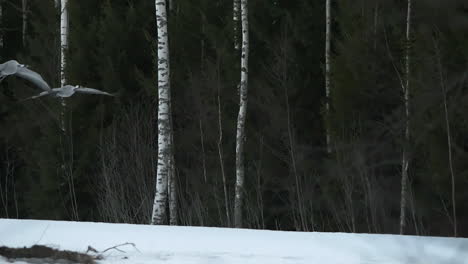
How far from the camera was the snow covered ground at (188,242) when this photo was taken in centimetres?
304

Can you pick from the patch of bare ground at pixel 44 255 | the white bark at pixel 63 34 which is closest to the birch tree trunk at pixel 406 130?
the white bark at pixel 63 34

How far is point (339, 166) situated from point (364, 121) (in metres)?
1.19

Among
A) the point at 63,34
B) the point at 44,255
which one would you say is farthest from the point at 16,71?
the point at 63,34

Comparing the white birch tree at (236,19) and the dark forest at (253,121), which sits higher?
the white birch tree at (236,19)

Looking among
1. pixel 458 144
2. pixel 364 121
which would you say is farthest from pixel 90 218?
pixel 458 144

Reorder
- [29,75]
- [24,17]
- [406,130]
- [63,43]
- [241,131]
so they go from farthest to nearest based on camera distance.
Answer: [24,17] < [63,43] < [241,131] < [406,130] < [29,75]

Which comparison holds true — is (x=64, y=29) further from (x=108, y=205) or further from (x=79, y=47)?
(x=108, y=205)

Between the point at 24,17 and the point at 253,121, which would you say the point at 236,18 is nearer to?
the point at 253,121

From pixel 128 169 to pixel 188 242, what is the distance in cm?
986

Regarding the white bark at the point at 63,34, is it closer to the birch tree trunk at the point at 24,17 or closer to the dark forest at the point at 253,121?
the dark forest at the point at 253,121

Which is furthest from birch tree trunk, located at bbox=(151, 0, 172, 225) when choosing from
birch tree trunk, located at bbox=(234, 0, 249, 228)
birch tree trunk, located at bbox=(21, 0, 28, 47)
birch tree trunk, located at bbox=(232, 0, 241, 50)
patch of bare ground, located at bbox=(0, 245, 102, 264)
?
birch tree trunk, located at bbox=(21, 0, 28, 47)

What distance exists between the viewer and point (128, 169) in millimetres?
13203

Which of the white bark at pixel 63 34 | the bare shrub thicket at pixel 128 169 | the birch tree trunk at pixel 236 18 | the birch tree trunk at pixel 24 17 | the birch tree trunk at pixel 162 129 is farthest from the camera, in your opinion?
the birch tree trunk at pixel 24 17

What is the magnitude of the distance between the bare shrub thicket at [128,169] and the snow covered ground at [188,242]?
7.76 metres
